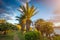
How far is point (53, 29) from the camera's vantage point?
3.85 m

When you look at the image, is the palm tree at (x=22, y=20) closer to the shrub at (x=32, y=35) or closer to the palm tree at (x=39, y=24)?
the shrub at (x=32, y=35)

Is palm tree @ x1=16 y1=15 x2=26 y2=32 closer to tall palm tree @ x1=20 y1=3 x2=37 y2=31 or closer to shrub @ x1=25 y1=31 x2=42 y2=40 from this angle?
tall palm tree @ x1=20 y1=3 x2=37 y2=31

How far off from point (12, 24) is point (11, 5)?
1.48 feet

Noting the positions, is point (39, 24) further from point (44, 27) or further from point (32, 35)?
point (32, 35)

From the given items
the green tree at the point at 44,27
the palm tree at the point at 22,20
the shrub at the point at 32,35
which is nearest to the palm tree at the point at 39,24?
the green tree at the point at 44,27

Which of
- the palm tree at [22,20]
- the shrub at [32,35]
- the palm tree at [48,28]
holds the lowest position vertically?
the shrub at [32,35]

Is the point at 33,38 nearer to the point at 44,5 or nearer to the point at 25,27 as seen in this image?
the point at 25,27

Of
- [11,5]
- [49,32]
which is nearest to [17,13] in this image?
[11,5]

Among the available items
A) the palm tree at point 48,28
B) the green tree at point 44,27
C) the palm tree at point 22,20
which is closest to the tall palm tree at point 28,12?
the palm tree at point 22,20

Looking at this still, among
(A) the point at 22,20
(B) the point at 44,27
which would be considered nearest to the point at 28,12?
(A) the point at 22,20

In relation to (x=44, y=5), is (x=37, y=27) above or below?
below

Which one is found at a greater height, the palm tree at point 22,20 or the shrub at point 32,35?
the palm tree at point 22,20

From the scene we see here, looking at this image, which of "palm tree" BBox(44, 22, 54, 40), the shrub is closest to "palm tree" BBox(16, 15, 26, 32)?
the shrub

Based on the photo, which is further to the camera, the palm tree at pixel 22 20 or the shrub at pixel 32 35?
the palm tree at pixel 22 20
